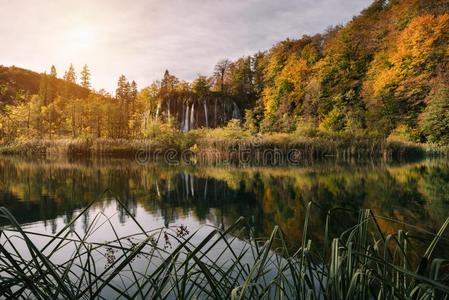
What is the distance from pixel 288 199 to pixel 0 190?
689cm

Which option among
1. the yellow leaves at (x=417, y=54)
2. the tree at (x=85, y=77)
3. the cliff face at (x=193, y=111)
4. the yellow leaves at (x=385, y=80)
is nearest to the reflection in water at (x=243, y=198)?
the yellow leaves at (x=417, y=54)

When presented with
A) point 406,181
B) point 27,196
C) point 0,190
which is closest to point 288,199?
point 406,181

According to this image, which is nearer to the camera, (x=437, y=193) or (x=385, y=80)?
(x=437, y=193)

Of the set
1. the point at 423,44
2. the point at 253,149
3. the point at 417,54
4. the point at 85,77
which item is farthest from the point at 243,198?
the point at 85,77

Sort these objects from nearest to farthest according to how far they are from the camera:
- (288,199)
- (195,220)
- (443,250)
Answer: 1. (443,250)
2. (195,220)
3. (288,199)

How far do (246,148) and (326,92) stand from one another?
1405cm

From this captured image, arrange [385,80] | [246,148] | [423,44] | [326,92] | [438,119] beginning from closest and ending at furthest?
[246,148] < [438,119] < [423,44] < [385,80] < [326,92]

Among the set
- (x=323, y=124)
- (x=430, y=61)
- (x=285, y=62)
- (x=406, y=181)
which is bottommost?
(x=406, y=181)

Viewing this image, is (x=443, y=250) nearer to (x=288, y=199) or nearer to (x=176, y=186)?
(x=288, y=199)

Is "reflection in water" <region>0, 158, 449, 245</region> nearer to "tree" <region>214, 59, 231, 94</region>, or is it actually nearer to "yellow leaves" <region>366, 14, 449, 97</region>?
"yellow leaves" <region>366, 14, 449, 97</region>

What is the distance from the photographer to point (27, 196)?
774 centimetres

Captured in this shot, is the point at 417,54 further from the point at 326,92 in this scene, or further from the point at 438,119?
the point at 326,92

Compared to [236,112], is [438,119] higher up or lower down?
lower down

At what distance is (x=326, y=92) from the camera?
102ft
